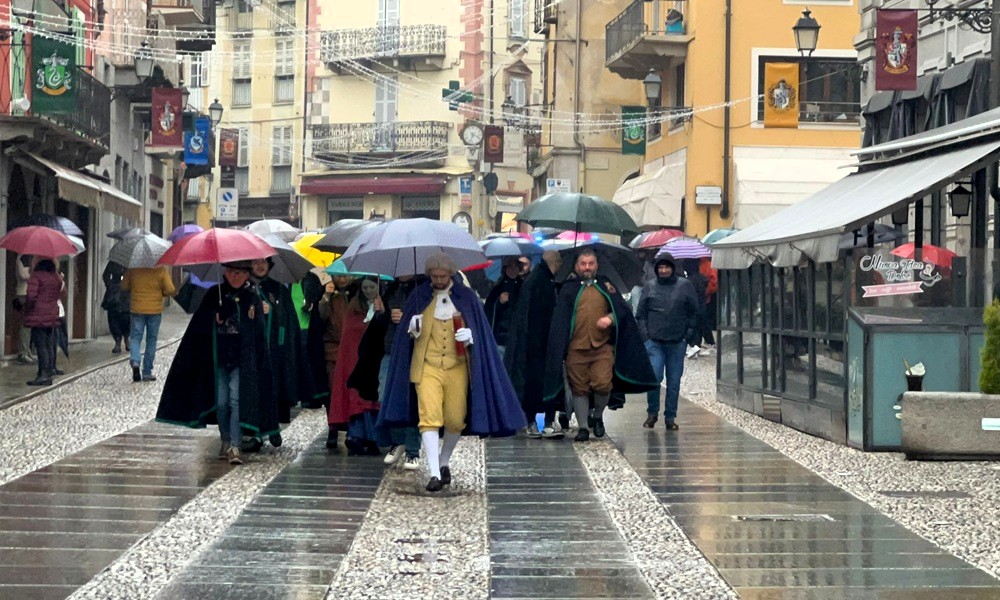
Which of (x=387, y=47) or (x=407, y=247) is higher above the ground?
(x=387, y=47)

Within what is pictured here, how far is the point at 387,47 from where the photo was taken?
60.7 m

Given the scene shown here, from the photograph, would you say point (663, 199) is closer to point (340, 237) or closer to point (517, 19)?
point (340, 237)

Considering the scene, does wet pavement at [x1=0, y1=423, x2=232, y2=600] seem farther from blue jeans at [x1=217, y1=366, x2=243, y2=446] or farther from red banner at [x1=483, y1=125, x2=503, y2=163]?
red banner at [x1=483, y1=125, x2=503, y2=163]

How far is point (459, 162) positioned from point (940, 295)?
46.1 metres

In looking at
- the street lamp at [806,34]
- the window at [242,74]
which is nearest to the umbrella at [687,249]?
the street lamp at [806,34]

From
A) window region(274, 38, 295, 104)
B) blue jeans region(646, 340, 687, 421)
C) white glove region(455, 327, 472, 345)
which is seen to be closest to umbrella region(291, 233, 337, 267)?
blue jeans region(646, 340, 687, 421)

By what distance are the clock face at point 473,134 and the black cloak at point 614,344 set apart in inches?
1515

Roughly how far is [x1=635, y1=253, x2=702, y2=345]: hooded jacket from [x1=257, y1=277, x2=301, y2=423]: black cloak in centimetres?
411

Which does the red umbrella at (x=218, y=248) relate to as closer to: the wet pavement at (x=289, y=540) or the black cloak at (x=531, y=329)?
the wet pavement at (x=289, y=540)

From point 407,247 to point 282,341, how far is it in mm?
2200

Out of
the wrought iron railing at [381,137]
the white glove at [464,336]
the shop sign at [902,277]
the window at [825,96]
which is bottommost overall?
the white glove at [464,336]

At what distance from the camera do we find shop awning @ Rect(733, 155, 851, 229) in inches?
1353

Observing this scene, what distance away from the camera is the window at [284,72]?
63.9 meters

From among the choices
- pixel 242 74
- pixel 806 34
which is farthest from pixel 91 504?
pixel 242 74
